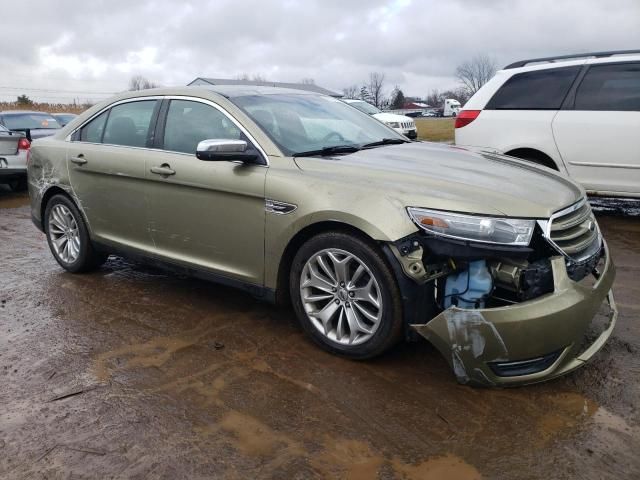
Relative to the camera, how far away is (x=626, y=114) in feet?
20.3

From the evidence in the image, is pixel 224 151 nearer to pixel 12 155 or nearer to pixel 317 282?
pixel 317 282

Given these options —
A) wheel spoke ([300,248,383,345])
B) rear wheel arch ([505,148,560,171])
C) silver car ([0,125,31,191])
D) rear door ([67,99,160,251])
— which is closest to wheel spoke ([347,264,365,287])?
wheel spoke ([300,248,383,345])

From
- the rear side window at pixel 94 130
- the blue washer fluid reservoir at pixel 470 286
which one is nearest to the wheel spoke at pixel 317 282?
the blue washer fluid reservoir at pixel 470 286

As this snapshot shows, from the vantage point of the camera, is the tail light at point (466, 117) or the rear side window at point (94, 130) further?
the tail light at point (466, 117)

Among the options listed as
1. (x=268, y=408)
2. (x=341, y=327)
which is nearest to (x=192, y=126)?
(x=341, y=327)

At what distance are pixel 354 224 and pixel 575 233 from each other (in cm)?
121

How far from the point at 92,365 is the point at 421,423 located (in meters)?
2.00

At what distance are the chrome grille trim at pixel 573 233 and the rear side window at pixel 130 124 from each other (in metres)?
3.00

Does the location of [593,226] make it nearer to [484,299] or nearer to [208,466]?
[484,299]

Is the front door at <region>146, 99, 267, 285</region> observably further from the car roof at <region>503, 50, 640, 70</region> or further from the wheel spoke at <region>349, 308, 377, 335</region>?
the car roof at <region>503, 50, 640, 70</region>

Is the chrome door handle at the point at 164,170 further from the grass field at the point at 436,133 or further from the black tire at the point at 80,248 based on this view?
the grass field at the point at 436,133

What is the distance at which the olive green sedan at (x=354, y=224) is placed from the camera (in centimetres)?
291

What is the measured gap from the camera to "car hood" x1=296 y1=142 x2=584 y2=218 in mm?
3010

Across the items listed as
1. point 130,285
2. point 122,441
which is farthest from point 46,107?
point 122,441
